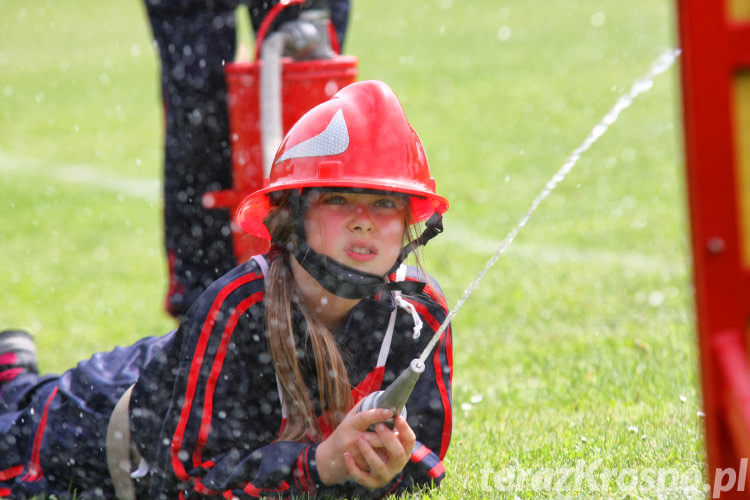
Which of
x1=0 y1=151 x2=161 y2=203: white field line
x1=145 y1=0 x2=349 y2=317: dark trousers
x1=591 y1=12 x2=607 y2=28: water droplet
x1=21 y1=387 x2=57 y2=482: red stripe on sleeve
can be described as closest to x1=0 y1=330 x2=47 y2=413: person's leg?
x1=21 y1=387 x2=57 y2=482: red stripe on sleeve

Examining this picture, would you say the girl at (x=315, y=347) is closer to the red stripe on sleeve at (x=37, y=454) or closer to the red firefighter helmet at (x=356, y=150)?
the red firefighter helmet at (x=356, y=150)

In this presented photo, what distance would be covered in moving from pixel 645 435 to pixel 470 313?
2.26 metres

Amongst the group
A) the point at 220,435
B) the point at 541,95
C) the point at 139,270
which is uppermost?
A: the point at 541,95

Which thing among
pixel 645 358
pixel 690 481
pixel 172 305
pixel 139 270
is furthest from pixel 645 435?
pixel 139 270

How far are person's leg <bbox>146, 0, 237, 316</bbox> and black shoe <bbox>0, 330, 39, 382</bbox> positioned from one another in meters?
0.71

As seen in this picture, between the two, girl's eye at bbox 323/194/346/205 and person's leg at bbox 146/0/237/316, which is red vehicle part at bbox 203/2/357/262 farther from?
girl's eye at bbox 323/194/346/205

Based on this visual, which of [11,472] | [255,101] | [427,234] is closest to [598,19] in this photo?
[255,101]

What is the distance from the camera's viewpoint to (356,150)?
8.45 feet

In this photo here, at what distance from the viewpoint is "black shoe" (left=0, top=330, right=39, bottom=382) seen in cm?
362

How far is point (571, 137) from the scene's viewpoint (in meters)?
9.66

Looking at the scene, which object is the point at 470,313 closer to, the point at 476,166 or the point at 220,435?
the point at 220,435

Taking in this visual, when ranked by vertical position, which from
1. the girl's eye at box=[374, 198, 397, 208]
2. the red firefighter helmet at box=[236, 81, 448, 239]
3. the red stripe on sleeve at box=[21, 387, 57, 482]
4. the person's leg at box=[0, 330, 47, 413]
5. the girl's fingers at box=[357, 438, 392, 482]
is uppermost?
the red firefighter helmet at box=[236, 81, 448, 239]

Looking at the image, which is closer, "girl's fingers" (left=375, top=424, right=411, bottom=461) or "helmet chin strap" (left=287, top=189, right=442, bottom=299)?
"girl's fingers" (left=375, top=424, right=411, bottom=461)

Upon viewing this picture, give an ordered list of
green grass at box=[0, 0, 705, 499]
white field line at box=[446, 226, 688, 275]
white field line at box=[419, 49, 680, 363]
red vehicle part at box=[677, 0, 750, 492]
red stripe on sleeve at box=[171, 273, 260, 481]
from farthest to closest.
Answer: white field line at box=[446, 226, 688, 275] < green grass at box=[0, 0, 705, 499] < red stripe on sleeve at box=[171, 273, 260, 481] < white field line at box=[419, 49, 680, 363] < red vehicle part at box=[677, 0, 750, 492]
